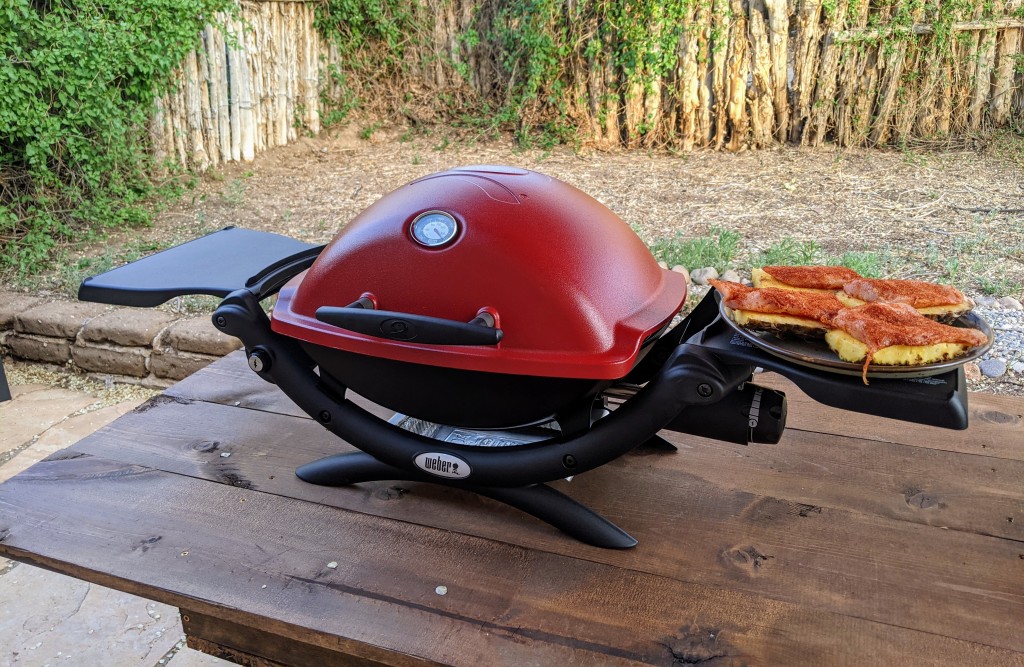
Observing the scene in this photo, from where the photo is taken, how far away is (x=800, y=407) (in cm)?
152

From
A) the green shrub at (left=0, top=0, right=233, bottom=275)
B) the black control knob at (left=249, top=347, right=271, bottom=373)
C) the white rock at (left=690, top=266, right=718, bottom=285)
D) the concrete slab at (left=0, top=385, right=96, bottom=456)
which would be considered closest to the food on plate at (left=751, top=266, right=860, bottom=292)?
the black control knob at (left=249, top=347, right=271, bottom=373)

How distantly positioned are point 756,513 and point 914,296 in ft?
1.25

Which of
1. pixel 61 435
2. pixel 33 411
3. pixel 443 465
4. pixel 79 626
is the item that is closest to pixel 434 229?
pixel 443 465

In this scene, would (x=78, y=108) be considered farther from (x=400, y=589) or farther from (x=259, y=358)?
(x=400, y=589)

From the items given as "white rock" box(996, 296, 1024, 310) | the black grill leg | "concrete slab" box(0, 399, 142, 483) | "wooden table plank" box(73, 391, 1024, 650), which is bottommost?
"concrete slab" box(0, 399, 142, 483)

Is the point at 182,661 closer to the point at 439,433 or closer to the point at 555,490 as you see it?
the point at 439,433

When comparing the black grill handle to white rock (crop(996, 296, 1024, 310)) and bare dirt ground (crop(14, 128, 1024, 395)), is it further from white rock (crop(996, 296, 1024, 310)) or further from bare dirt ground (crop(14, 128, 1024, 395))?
white rock (crop(996, 296, 1024, 310))

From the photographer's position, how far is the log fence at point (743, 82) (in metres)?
4.44

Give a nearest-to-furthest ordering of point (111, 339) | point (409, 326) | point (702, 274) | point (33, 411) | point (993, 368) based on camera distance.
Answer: point (409, 326) → point (993, 368) → point (33, 411) → point (111, 339) → point (702, 274)

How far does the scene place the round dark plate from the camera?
92 centimetres

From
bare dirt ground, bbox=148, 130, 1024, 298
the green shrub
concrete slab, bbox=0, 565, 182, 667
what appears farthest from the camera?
bare dirt ground, bbox=148, 130, 1024, 298

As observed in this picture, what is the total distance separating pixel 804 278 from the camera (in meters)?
1.18

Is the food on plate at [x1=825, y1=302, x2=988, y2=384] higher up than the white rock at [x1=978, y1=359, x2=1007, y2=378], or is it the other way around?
the food on plate at [x1=825, y1=302, x2=988, y2=384]

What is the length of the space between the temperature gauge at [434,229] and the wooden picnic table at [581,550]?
0.42m
